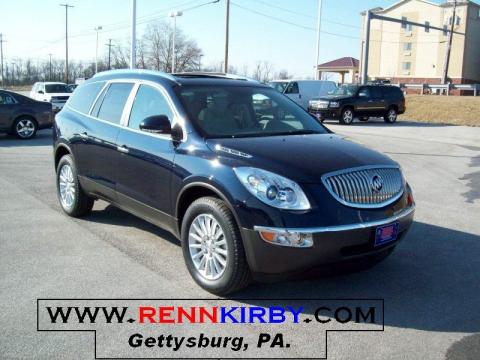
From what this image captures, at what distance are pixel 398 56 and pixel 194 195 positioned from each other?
76528mm

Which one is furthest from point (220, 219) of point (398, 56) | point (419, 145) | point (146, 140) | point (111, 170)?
point (398, 56)

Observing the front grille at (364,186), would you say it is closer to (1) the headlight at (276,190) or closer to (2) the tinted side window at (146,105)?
(1) the headlight at (276,190)

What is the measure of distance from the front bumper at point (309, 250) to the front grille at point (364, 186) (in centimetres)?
22

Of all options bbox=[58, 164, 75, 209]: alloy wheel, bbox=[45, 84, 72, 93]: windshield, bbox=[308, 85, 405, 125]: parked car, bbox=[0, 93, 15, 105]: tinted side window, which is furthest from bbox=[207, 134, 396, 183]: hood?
bbox=[45, 84, 72, 93]: windshield

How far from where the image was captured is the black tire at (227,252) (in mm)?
4051

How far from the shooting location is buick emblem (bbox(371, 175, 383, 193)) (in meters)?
4.27

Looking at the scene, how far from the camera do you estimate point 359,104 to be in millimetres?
24562

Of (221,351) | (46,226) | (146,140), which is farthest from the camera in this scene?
(46,226)

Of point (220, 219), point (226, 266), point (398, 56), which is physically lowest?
point (226, 266)

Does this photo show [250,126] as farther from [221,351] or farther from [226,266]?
[221,351]

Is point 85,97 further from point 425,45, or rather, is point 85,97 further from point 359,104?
point 425,45

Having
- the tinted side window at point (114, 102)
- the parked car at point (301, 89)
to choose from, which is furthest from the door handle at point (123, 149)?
the parked car at point (301, 89)

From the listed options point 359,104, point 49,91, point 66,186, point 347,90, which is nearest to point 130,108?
point 66,186

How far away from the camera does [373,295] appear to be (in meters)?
4.44
